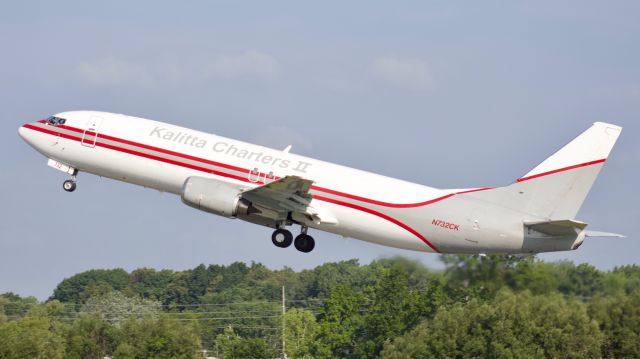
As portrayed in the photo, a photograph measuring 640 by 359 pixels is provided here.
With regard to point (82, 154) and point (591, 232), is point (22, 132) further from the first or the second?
point (591, 232)

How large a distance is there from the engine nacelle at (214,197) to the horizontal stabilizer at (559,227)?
13029 millimetres

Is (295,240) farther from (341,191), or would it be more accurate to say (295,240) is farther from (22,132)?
(22,132)

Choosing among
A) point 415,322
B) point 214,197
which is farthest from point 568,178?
point 415,322

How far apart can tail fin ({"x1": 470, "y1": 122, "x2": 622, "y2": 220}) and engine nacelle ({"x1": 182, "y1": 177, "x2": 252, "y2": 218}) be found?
12.1m

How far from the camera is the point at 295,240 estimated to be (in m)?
59.2

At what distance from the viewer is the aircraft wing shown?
5566 cm

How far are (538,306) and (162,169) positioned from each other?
19101 millimetres

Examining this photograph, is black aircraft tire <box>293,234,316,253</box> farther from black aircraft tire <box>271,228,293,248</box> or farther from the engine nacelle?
the engine nacelle

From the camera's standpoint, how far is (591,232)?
5381 cm

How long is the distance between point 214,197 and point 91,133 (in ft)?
25.9

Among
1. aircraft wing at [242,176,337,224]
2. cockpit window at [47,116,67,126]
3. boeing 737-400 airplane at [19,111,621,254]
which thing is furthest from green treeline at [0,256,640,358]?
cockpit window at [47,116,67,126]

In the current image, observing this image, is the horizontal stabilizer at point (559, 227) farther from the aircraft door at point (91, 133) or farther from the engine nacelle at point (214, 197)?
the aircraft door at point (91, 133)

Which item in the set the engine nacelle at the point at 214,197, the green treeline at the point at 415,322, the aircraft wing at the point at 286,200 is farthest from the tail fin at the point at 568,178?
the engine nacelle at the point at 214,197

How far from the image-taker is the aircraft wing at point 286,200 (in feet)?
183
